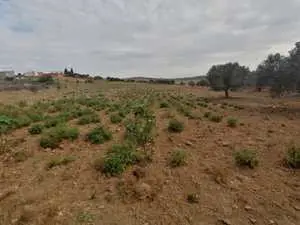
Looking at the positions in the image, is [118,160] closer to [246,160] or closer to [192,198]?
[192,198]

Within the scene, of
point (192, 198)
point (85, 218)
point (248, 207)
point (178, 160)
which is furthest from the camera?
point (178, 160)

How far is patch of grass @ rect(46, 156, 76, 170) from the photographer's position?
7707 millimetres

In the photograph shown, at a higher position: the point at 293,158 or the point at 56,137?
the point at 293,158

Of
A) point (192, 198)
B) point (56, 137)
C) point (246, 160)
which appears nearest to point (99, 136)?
point (56, 137)

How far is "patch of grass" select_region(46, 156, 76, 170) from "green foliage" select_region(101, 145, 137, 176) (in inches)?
32.8

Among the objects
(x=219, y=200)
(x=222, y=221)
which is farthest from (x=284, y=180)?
(x=222, y=221)

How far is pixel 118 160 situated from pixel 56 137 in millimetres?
3241

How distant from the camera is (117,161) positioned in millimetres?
7148

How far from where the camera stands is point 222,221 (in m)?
5.14

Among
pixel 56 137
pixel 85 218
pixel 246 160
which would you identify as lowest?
pixel 85 218

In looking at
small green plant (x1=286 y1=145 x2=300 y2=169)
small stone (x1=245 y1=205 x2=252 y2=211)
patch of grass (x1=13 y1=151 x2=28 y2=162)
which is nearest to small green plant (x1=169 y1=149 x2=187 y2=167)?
small stone (x1=245 y1=205 x2=252 y2=211)

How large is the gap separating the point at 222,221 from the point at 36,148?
6127 mm

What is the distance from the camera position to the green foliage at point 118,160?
6.95 m

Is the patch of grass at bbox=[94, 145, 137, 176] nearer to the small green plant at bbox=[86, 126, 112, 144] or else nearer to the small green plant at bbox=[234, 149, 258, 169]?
the small green plant at bbox=[86, 126, 112, 144]
